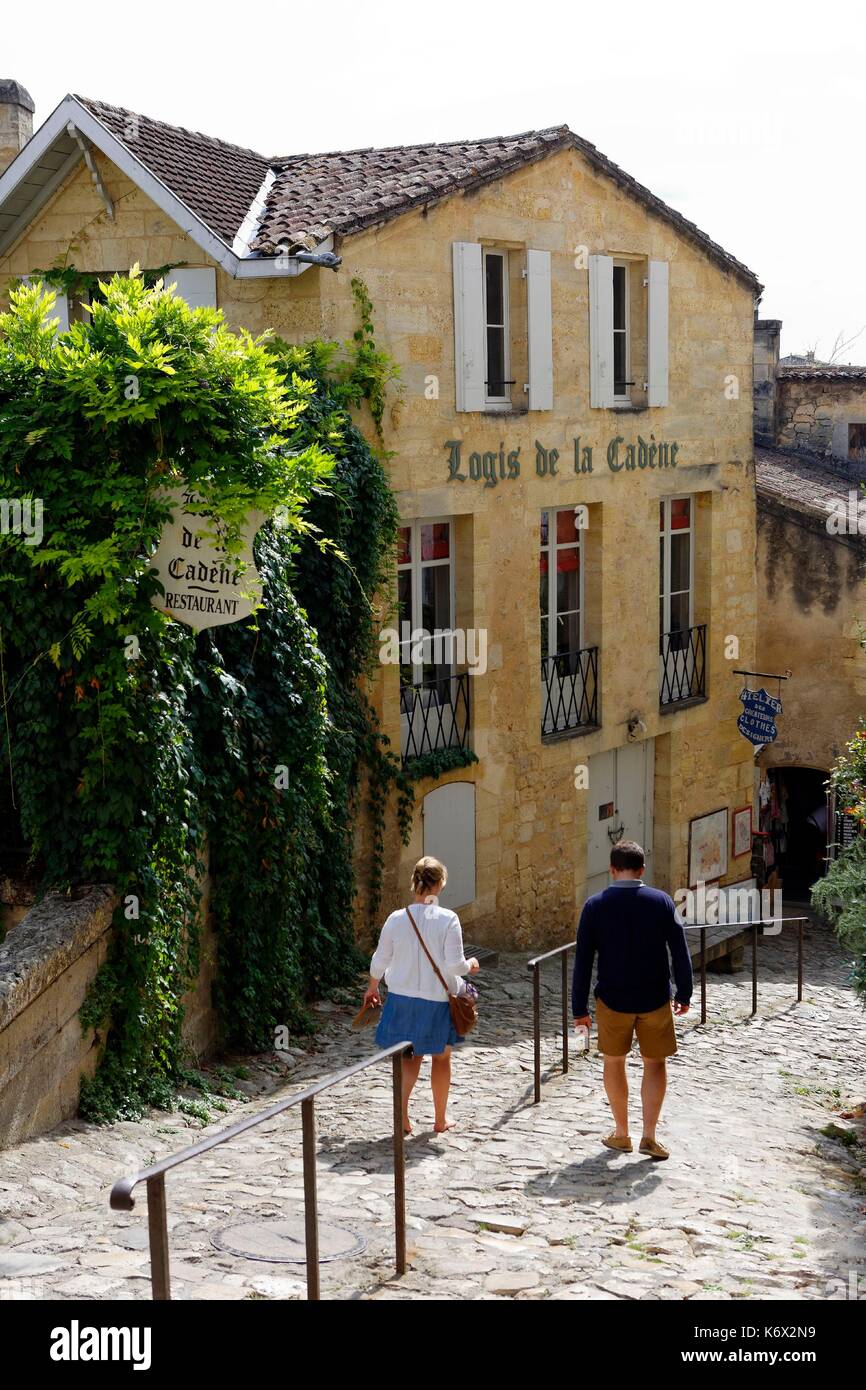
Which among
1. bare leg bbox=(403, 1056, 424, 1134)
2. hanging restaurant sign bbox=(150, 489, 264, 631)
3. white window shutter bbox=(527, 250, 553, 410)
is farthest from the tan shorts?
white window shutter bbox=(527, 250, 553, 410)

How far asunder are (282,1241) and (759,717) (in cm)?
1256

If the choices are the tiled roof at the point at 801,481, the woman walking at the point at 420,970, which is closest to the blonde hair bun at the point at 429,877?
the woman walking at the point at 420,970

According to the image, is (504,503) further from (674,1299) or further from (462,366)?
(674,1299)

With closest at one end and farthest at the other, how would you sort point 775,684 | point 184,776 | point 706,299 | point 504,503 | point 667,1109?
point 184,776
point 667,1109
point 504,503
point 706,299
point 775,684

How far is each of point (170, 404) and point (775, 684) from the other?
12.8 metres

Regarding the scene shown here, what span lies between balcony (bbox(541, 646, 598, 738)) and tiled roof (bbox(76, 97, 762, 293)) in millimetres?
4383

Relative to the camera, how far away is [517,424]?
44.7 ft

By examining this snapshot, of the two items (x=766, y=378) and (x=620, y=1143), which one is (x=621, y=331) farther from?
(x=620, y=1143)

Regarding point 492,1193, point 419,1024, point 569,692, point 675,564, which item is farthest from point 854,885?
point 675,564

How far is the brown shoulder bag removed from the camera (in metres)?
7.18

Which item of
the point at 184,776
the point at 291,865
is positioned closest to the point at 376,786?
the point at 291,865

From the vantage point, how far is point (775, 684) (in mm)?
19203

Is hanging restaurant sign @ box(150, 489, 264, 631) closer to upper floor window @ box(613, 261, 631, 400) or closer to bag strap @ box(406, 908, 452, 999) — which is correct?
bag strap @ box(406, 908, 452, 999)

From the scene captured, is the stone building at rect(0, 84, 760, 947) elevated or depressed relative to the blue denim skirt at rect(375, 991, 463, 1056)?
elevated
